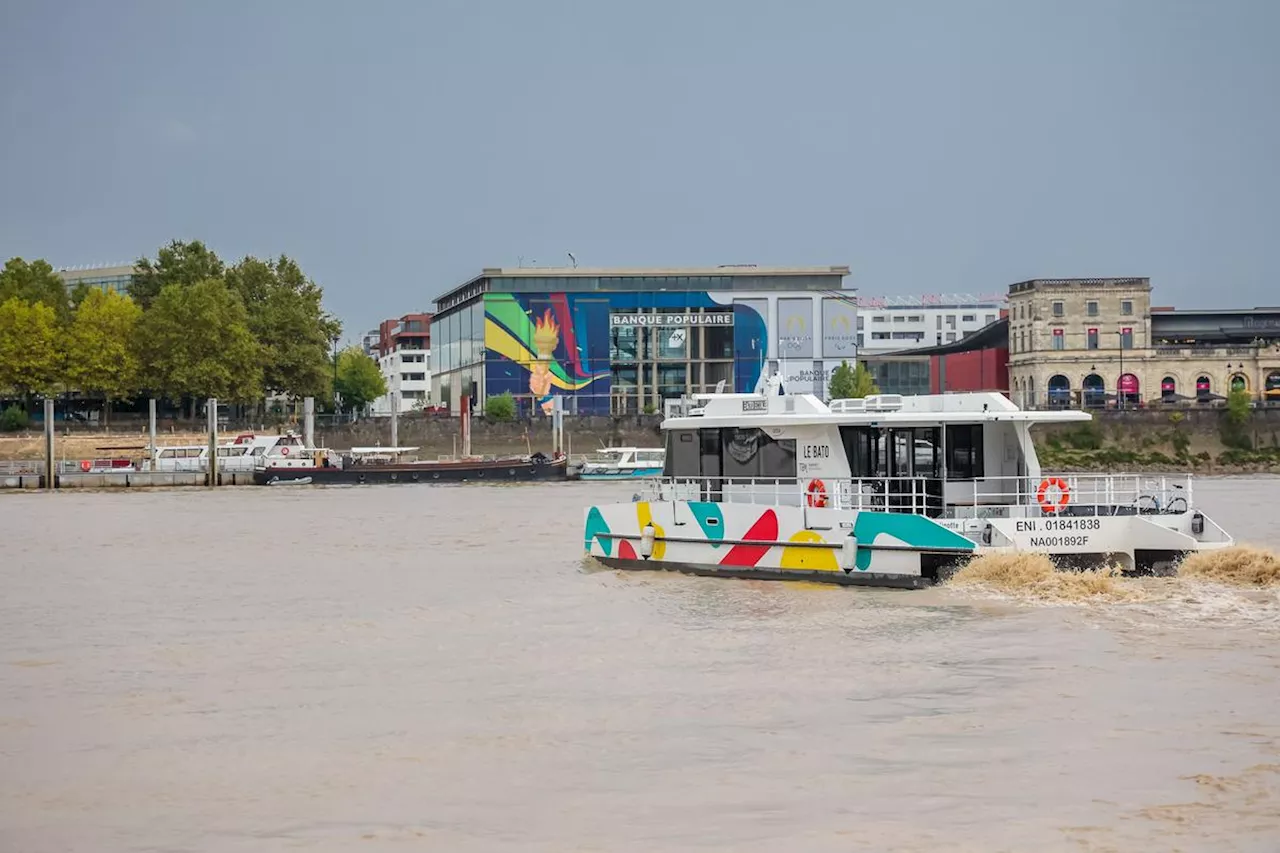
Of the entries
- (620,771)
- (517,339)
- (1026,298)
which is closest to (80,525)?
(620,771)

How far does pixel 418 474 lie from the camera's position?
7988 centimetres

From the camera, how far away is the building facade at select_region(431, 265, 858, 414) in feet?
407

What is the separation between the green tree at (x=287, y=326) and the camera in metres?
102

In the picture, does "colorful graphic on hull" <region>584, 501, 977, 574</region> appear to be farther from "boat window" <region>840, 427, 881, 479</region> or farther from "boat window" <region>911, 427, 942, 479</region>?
"boat window" <region>840, 427, 881, 479</region>

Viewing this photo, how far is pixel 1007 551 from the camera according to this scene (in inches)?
975

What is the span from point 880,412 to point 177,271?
89995 mm

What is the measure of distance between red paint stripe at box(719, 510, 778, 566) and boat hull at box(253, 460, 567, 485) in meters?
51.8

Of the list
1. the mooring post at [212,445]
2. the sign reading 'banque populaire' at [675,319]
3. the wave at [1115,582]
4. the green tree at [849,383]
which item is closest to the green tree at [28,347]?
the mooring post at [212,445]

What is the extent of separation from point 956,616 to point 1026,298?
350 feet

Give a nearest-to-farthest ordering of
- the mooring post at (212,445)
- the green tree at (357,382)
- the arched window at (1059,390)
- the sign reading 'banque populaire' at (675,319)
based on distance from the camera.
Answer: the mooring post at (212,445) < the arched window at (1059,390) < the sign reading 'banque populaire' at (675,319) < the green tree at (357,382)

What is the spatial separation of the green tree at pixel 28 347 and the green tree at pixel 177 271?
1260 cm

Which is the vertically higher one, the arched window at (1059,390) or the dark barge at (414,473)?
the arched window at (1059,390)

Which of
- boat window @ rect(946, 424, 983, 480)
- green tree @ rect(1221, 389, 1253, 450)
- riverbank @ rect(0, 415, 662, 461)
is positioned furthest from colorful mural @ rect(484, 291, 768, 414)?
boat window @ rect(946, 424, 983, 480)

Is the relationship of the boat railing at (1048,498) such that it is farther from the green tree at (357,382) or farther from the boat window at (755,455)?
the green tree at (357,382)
